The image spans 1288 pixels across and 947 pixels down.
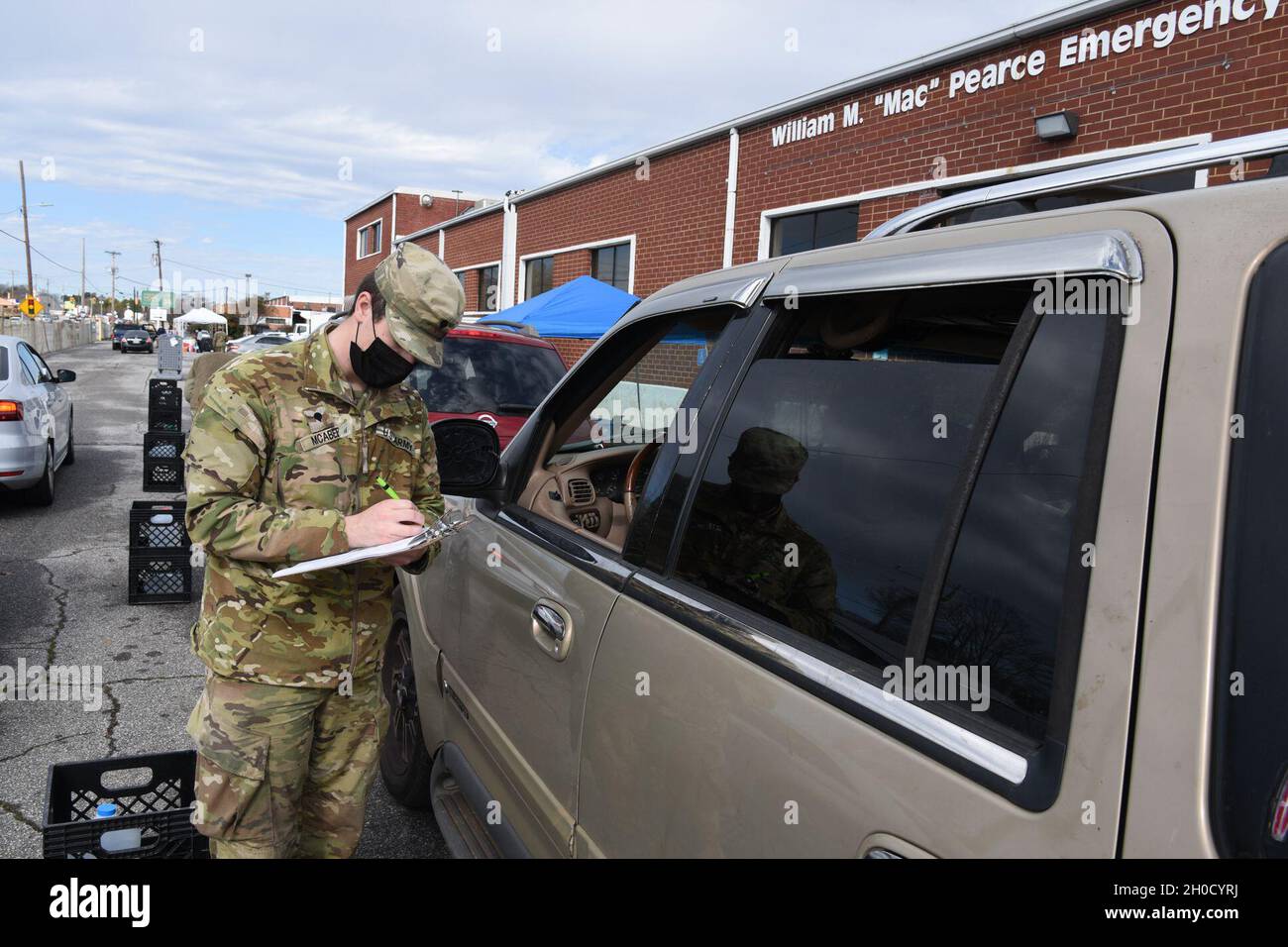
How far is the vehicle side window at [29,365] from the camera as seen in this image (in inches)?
356

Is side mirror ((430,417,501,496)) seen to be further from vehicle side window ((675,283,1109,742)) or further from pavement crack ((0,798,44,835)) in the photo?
pavement crack ((0,798,44,835))

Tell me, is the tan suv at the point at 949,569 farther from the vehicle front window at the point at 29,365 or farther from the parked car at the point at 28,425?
the vehicle front window at the point at 29,365

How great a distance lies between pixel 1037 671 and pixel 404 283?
5.39ft

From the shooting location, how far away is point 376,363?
2.29 meters

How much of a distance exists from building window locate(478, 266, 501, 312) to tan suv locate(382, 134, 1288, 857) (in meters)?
21.6

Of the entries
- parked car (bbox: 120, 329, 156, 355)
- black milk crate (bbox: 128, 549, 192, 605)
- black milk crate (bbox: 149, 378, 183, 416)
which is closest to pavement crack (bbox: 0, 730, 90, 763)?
black milk crate (bbox: 128, 549, 192, 605)

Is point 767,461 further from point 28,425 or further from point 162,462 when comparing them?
point 162,462

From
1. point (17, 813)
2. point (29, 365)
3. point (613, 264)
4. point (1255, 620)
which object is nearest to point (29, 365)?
point (29, 365)

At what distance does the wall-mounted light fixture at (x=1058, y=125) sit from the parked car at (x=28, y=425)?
9467 millimetres

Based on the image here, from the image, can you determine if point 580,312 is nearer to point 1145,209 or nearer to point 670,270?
point 670,270

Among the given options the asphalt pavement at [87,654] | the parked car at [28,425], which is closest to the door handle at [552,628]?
the asphalt pavement at [87,654]

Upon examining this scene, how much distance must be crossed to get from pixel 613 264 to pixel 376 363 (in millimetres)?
15100
